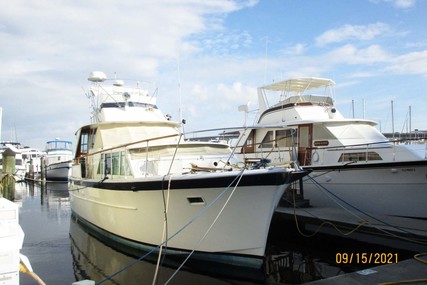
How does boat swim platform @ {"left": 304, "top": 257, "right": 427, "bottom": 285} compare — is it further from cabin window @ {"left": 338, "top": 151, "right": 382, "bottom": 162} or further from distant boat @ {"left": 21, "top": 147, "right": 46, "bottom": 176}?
distant boat @ {"left": 21, "top": 147, "right": 46, "bottom": 176}

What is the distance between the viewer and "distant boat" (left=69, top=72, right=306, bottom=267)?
6.86 m

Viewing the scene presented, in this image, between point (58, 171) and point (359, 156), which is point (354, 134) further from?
point (58, 171)

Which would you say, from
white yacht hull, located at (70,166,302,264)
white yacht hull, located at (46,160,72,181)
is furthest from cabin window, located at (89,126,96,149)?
white yacht hull, located at (46,160,72,181)

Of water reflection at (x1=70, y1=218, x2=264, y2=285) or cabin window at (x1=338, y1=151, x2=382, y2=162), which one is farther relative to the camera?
cabin window at (x1=338, y1=151, x2=382, y2=162)

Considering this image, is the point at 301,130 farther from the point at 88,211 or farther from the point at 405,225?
the point at 88,211

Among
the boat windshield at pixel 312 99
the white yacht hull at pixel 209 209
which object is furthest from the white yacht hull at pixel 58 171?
the white yacht hull at pixel 209 209

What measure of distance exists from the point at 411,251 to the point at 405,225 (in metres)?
1.12

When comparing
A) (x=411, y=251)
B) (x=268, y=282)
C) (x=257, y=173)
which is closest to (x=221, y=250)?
(x=268, y=282)

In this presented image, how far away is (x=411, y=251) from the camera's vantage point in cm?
842

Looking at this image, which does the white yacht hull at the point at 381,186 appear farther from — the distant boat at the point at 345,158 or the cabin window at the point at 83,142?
the cabin window at the point at 83,142
